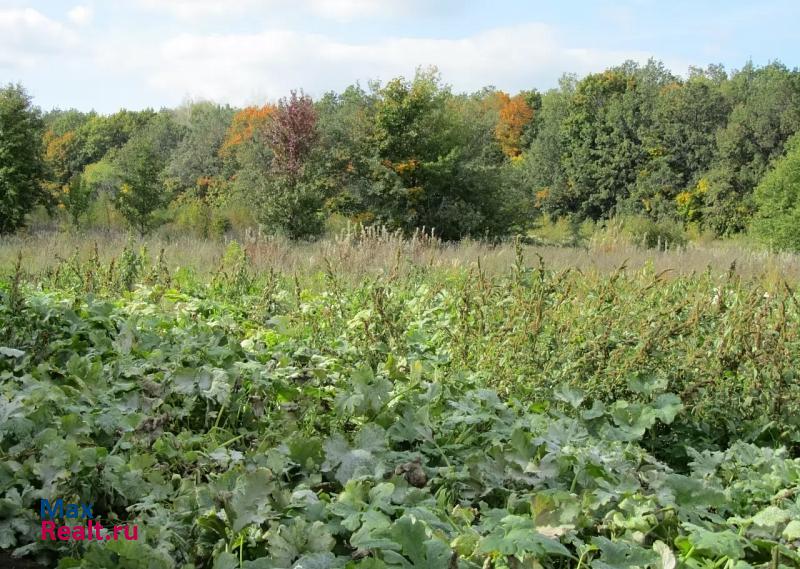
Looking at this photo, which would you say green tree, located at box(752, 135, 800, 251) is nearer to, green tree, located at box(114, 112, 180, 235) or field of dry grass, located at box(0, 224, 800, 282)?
field of dry grass, located at box(0, 224, 800, 282)

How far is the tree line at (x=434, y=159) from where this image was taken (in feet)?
51.5

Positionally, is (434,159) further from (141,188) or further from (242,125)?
(242,125)

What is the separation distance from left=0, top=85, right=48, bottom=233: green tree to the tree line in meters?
0.04

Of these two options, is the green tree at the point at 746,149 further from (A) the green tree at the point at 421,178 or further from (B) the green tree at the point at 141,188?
(B) the green tree at the point at 141,188

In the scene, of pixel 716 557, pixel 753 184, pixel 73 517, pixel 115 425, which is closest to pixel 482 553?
pixel 716 557

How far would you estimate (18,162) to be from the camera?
14.2m

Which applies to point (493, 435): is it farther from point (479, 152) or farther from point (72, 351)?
point (479, 152)

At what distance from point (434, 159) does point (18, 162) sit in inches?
368

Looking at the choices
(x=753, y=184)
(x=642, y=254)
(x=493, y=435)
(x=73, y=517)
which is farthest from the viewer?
(x=753, y=184)

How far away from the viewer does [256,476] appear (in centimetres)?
182

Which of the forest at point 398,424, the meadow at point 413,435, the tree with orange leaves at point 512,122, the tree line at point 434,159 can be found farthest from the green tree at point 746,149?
the meadow at point 413,435

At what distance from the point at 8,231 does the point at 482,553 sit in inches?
584

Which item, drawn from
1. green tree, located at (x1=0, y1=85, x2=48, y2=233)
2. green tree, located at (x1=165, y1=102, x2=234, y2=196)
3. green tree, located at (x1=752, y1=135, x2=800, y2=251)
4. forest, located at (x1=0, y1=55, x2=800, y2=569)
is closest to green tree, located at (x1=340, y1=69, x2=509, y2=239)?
green tree, located at (x1=752, y1=135, x2=800, y2=251)

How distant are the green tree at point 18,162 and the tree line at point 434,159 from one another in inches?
1.4
